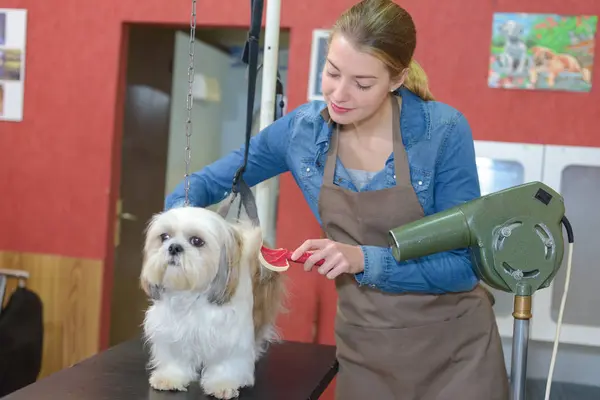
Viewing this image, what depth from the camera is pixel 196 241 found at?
135 centimetres

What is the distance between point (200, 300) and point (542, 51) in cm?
170

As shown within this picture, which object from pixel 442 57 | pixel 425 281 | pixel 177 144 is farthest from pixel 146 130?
pixel 425 281

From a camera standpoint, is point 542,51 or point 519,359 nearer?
point 519,359

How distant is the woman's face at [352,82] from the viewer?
1300mm

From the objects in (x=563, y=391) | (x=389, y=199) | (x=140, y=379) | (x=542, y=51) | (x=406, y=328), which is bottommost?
(x=563, y=391)

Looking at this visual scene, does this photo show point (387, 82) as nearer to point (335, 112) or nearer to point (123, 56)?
point (335, 112)

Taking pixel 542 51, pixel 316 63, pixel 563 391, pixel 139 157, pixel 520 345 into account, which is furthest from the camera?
pixel 139 157

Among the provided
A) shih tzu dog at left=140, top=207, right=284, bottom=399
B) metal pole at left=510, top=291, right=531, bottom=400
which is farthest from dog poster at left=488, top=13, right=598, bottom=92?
metal pole at left=510, top=291, right=531, bottom=400

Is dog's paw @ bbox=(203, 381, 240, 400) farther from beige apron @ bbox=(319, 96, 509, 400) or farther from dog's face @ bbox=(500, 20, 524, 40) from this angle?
dog's face @ bbox=(500, 20, 524, 40)

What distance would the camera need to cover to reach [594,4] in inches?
94.5

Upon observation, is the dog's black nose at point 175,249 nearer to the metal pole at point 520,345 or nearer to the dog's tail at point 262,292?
the dog's tail at point 262,292

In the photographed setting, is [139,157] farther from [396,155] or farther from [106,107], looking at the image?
[396,155]

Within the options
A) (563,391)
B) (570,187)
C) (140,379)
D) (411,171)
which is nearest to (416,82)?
(411,171)

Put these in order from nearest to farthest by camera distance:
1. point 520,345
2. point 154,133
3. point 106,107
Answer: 1. point 520,345
2. point 106,107
3. point 154,133
